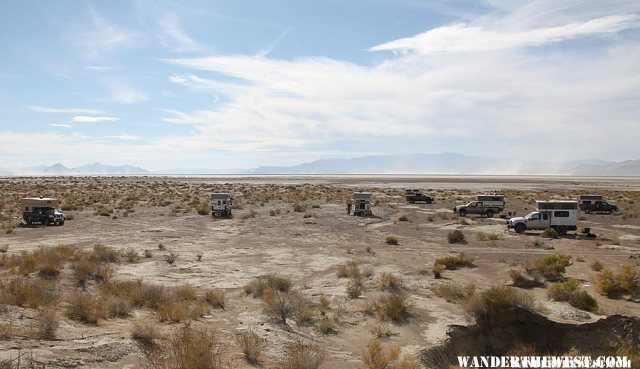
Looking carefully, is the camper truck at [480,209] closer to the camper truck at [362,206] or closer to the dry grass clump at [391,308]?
the camper truck at [362,206]

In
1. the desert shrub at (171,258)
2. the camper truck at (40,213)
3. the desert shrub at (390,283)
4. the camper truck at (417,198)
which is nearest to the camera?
the desert shrub at (390,283)

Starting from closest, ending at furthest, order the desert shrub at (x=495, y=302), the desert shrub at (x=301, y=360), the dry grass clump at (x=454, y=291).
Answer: the desert shrub at (x=301, y=360) → the desert shrub at (x=495, y=302) → the dry grass clump at (x=454, y=291)

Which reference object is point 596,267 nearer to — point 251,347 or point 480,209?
point 251,347

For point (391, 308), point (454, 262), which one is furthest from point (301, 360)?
point (454, 262)

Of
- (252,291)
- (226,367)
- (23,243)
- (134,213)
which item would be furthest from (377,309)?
(134,213)

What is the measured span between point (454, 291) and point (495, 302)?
3641 millimetres

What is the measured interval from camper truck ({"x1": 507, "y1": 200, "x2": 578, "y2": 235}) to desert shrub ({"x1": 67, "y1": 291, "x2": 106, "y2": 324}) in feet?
103

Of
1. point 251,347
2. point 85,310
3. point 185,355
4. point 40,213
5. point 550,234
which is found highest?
point 40,213

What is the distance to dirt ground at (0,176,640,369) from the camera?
38.6ft

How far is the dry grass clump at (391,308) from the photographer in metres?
14.8

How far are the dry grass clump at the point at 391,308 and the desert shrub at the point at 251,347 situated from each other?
4.72 meters

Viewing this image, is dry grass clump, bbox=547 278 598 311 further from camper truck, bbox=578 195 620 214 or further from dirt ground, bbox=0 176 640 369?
camper truck, bbox=578 195 620 214

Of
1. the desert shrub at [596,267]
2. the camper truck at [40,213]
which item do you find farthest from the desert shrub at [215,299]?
the camper truck at [40,213]

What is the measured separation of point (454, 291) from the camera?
1720 centimetres
